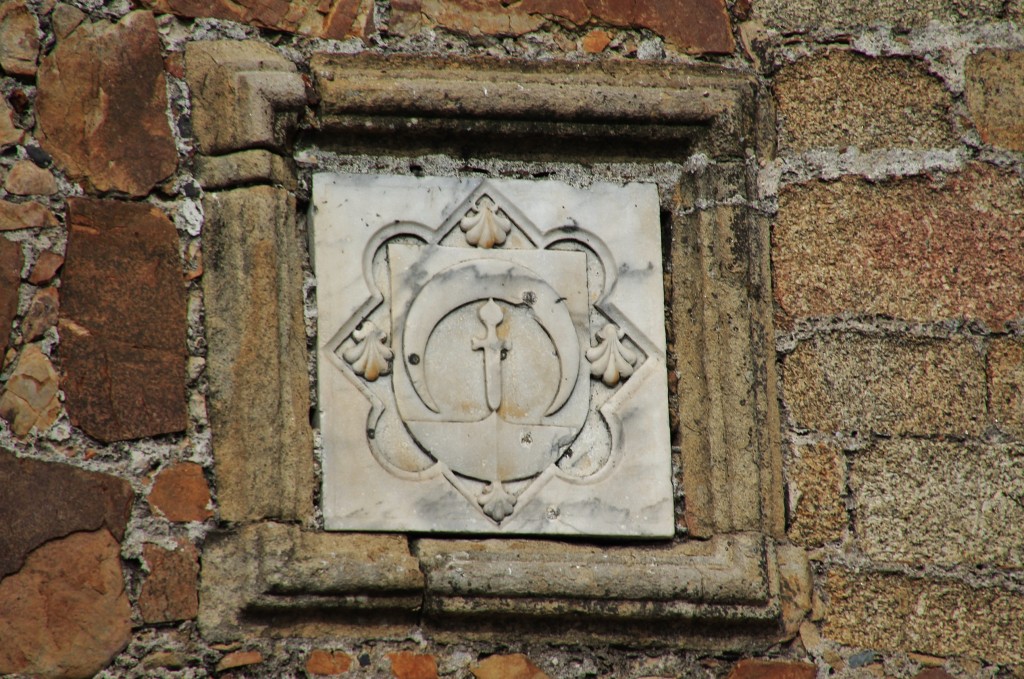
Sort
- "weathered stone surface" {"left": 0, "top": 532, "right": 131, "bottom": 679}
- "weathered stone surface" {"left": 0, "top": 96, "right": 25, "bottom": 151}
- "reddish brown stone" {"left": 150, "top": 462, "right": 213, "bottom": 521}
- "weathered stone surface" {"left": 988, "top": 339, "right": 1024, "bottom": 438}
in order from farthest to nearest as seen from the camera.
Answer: "weathered stone surface" {"left": 988, "top": 339, "right": 1024, "bottom": 438} < "weathered stone surface" {"left": 0, "top": 96, "right": 25, "bottom": 151} < "reddish brown stone" {"left": 150, "top": 462, "right": 213, "bottom": 521} < "weathered stone surface" {"left": 0, "top": 532, "right": 131, "bottom": 679}

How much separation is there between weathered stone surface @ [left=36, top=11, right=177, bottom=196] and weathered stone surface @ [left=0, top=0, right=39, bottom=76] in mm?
29

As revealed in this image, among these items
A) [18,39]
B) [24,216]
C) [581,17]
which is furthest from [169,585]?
[581,17]

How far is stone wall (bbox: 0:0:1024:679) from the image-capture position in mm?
2992

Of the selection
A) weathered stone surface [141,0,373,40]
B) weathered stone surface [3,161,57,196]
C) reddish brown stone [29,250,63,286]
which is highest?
weathered stone surface [141,0,373,40]

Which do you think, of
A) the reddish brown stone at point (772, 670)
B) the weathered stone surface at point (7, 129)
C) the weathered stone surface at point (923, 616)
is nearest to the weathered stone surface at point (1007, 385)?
the weathered stone surface at point (923, 616)

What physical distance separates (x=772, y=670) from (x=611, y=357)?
2.08ft

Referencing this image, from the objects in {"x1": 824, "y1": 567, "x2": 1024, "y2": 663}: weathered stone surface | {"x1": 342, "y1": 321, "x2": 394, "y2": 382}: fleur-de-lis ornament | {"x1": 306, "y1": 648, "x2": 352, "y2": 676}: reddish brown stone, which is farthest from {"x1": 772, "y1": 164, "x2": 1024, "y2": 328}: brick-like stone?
{"x1": 306, "y1": 648, "x2": 352, "y2": 676}: reddish brown stone

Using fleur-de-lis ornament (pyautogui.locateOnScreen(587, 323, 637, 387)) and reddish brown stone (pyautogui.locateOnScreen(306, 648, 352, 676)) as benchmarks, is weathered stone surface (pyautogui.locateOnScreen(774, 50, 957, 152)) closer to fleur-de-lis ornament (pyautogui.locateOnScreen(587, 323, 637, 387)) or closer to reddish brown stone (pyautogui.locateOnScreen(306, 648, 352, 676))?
fleur-de-lis ornament (pyautogui.locateOnScreen(587, 323, 637, 387))

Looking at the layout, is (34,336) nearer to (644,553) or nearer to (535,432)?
(535,432)

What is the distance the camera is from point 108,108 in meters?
3.19

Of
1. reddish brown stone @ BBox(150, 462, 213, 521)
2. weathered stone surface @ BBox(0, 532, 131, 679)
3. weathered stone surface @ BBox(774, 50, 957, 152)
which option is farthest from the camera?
weathered stone surface @ BBox(774, 50, 957, 152)

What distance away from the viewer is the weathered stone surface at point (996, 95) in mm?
3533

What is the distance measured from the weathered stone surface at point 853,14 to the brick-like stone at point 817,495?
85 cm

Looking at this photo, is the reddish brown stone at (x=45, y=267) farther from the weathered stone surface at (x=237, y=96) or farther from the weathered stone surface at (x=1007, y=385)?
the weathered stone surface at (x=1007, y=385)
